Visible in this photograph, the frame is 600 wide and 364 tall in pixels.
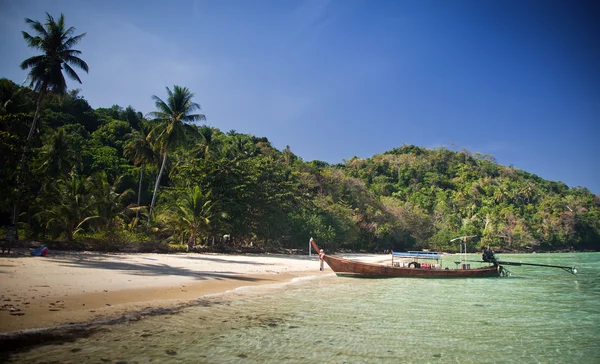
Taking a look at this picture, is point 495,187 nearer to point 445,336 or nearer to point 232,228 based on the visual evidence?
point 232,228

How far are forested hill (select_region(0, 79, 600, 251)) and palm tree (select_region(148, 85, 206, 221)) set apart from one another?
13cm

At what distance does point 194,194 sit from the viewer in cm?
2536

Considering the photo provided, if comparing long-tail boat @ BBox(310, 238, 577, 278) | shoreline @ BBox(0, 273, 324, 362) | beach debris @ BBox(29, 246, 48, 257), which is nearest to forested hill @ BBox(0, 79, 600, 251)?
beach debris @ BBox(29, 246, 48, 257)

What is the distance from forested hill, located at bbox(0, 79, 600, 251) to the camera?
2036 cm

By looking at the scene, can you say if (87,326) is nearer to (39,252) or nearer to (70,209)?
(39,252)

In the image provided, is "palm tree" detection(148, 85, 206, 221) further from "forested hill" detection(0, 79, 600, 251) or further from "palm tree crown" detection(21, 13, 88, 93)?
"palm tree crown" detection(21, 13, 88, 93)

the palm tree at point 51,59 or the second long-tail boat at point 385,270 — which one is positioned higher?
the palm tree at point 51,59

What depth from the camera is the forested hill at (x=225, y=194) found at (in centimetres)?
2036

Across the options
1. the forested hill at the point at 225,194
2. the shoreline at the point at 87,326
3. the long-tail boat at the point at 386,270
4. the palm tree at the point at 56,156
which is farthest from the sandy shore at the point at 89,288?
the palm tree at the point at 56,156

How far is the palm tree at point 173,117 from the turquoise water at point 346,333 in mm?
23221

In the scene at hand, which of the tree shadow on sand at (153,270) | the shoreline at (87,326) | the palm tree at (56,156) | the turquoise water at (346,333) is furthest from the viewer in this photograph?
the palm tree at (56,156)

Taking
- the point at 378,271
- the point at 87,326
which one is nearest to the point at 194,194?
the point at 378,271

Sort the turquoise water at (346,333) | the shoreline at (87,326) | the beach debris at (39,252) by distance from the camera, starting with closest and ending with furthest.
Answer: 1. the shoreline at (87,326)
2. the turquoise water at (346,333)
3. the beach debris at (39,252)

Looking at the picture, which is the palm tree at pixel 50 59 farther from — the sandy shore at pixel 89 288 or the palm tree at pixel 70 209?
the sandy shore at pixel 89 288
